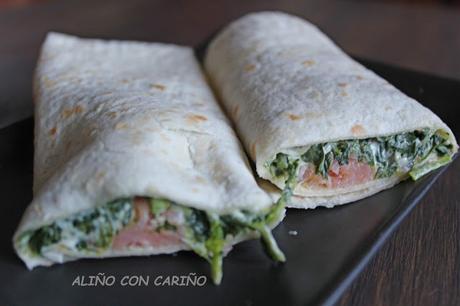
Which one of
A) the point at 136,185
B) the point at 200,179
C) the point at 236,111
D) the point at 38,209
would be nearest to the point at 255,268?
the point at 200,179

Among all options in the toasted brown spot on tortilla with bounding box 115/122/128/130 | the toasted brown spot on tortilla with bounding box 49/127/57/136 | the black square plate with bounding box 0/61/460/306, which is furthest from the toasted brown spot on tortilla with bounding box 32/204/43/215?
the toasted brown spot on tortilla with bounding box 49/127/57/136

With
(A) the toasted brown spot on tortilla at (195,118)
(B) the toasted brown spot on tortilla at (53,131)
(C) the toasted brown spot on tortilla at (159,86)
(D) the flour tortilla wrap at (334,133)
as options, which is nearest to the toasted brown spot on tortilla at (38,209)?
(B) the toasted brown spot on tortilla at (53,131)

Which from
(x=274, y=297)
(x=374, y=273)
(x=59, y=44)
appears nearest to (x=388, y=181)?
(x=374, y=273)

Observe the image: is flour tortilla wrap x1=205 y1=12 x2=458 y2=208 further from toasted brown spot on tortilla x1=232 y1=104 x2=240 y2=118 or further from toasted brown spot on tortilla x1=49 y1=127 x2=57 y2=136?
toasted brown spot on tortilla x1=49 y1=127 x2=57 y2=136

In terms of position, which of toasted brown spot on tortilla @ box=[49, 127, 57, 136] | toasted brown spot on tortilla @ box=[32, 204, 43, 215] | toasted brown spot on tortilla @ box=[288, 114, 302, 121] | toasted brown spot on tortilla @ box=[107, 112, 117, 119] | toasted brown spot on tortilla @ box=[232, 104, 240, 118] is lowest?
toasted brown spot on tortilla @ box=[232, 104, 240, 118]

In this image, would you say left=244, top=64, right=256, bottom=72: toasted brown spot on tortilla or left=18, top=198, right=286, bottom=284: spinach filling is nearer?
left=18, top=198, right=286, bottom=284: spinach filling

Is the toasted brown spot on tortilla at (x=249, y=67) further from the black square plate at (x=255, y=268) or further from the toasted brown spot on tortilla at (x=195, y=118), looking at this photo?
the black square plate at (x=255, y=268)

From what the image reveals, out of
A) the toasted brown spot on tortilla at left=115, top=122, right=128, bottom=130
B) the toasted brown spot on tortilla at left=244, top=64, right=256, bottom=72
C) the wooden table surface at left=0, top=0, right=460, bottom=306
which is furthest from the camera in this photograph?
the toasted brown spot on tortilla at left=244, top=64, right=256, bottom=72
